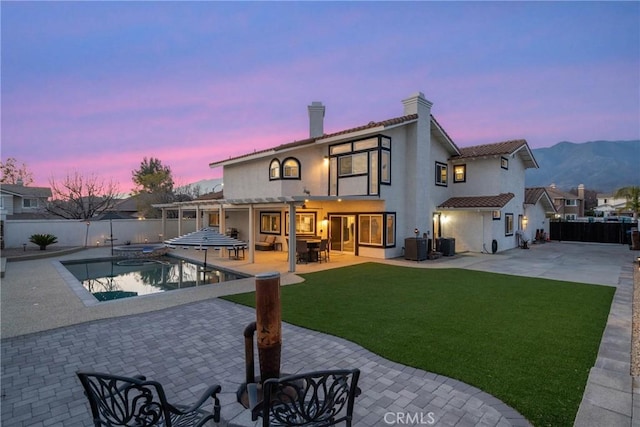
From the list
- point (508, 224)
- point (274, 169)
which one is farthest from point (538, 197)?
point (274, 169)

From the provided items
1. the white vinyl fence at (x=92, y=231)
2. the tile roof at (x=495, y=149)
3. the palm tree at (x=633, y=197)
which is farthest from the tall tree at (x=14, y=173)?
the palm tree at (x=633, y=197)

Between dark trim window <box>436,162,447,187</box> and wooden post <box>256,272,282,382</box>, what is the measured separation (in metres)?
16.8

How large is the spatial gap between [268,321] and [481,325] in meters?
4.88

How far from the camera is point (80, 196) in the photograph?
1073 inches

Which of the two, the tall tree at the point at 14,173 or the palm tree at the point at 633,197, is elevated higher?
the tall tree at the point at 14,173

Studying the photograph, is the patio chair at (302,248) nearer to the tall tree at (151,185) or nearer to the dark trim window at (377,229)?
the dark trim window at (377,229)

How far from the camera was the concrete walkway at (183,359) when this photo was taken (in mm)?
3371

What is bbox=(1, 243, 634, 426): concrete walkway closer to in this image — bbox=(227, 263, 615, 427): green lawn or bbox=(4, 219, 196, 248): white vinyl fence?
bbox=(227, 263, 615, 427): green lawn

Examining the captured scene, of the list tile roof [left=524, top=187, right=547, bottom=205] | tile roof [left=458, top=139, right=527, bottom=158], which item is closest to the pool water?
tile roof [left=458, top=139, right=527, bottom=158]

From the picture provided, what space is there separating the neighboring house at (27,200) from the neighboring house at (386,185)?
68.9ft

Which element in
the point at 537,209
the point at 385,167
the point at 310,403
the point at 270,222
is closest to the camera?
the point at 310,403

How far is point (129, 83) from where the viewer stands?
1656 centimetres

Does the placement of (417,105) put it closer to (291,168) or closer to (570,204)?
(291,168)

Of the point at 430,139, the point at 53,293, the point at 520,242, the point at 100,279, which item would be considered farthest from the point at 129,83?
the point at 520,242
